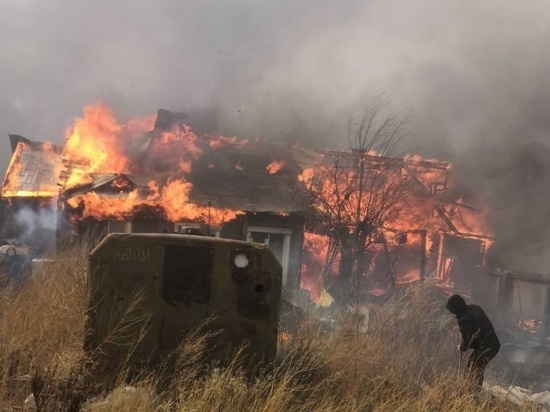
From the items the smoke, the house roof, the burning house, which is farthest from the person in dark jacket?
the house roof

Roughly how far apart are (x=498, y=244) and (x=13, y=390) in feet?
57.6

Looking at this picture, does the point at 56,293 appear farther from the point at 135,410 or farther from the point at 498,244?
the point at 498,244

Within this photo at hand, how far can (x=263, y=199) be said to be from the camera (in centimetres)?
1473

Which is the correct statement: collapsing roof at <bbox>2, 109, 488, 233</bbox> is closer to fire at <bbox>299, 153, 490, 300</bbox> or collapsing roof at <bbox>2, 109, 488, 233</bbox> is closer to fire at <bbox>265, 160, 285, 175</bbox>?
fire at <bbox>265, 160, 285, 175</bbox>

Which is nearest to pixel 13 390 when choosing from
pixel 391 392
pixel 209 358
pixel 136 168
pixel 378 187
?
pixel 209 358

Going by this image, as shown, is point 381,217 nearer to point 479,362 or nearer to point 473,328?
point 473,328

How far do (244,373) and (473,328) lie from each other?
3.59 m

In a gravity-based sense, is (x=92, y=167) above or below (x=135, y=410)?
above

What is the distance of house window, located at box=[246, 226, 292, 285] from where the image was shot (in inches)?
560

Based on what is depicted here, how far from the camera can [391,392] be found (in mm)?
4633

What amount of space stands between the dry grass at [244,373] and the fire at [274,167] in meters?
9.95

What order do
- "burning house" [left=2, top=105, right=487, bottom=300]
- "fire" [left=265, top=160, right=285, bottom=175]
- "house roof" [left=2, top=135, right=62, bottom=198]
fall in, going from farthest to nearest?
"house roof" [left=2, top=135, right=62, bottom=198] < "fire" [left=265, top=160, right=285, bottom=175] < "burning house" [left=2, top=105, right=487, bottom=300]

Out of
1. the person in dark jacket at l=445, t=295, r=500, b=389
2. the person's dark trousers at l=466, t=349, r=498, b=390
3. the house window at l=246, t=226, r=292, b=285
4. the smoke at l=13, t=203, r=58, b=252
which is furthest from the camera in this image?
the smoke at l=13, t=203, r=58, b=252

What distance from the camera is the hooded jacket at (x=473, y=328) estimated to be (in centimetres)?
632
